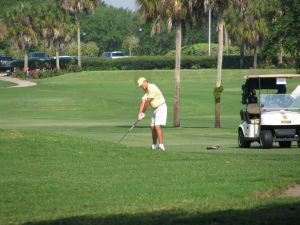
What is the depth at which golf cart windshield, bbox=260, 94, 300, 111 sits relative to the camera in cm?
1498

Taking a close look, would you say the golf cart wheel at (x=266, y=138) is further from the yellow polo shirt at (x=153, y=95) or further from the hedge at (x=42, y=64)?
the hedge at (x=42, y=64)

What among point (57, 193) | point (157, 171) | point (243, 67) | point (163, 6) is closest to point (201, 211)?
point (57, 193)

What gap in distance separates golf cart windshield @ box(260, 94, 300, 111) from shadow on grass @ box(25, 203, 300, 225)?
341 inches

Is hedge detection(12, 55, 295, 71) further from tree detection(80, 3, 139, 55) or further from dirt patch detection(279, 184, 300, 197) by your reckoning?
dirt patch detection(279, 184, 300, 197)

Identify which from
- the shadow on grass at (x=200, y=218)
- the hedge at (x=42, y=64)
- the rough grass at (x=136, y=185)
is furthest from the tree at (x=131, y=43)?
the shadow on grass at (x=200, y=218)

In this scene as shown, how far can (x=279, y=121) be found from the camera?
572 inches

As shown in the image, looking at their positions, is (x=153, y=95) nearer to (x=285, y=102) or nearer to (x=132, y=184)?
(x=285, y=102)

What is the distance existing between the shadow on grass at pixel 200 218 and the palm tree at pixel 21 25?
175 ft

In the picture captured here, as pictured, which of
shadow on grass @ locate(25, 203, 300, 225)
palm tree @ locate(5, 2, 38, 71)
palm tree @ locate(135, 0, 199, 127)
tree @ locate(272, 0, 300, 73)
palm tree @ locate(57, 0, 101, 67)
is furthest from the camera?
palm tree @ locate(57, 0, 101, 67)

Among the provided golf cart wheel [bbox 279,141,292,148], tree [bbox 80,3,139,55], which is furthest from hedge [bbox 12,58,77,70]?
golf cart wheel [bbox 279,141,292,148]

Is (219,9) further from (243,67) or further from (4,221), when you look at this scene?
(243,67)

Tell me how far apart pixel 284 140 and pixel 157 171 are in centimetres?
618

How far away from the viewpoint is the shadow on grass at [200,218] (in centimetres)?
600

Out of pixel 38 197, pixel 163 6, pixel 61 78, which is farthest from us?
pixel 61 78
